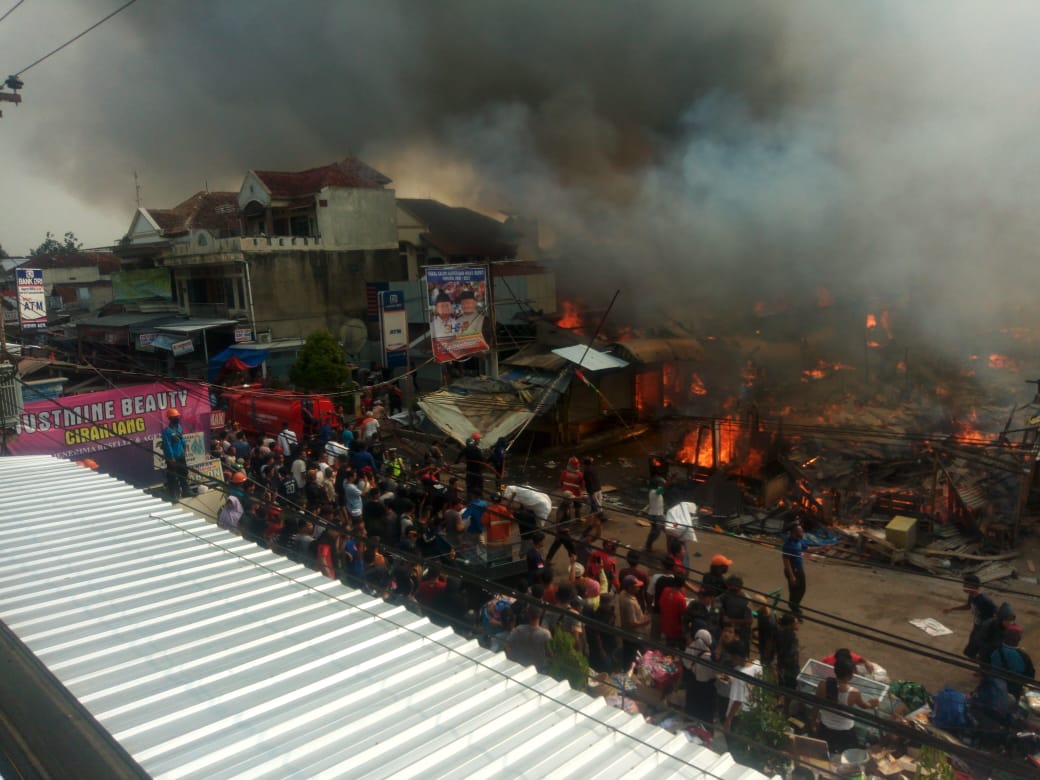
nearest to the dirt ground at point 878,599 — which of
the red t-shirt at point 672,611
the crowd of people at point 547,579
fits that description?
the crowd of people at point 547,579

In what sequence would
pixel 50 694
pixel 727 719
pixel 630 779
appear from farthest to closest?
pixel 727 719
pixel 50 694
pixel 630 779

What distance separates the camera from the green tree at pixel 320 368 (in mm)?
17469

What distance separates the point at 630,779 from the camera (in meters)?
2.50

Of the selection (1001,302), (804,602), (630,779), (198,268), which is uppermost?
(198,268)

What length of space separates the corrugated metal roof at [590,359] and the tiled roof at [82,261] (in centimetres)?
3522

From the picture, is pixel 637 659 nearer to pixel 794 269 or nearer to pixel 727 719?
pixel 727 719

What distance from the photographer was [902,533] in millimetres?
8641

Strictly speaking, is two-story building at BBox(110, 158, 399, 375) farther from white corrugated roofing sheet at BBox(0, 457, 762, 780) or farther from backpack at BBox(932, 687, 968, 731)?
backpack at BBox(932, 687, 968, 731)

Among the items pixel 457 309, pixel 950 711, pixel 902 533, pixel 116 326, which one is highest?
pixel 457 309

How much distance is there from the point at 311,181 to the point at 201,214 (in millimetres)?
5937

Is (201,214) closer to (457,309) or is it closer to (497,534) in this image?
(457,309)

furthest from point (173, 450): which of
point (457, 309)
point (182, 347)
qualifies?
point (182, 347)

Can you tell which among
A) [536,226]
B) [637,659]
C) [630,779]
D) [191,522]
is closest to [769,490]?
[637,659]

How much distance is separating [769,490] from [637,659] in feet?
17.9
